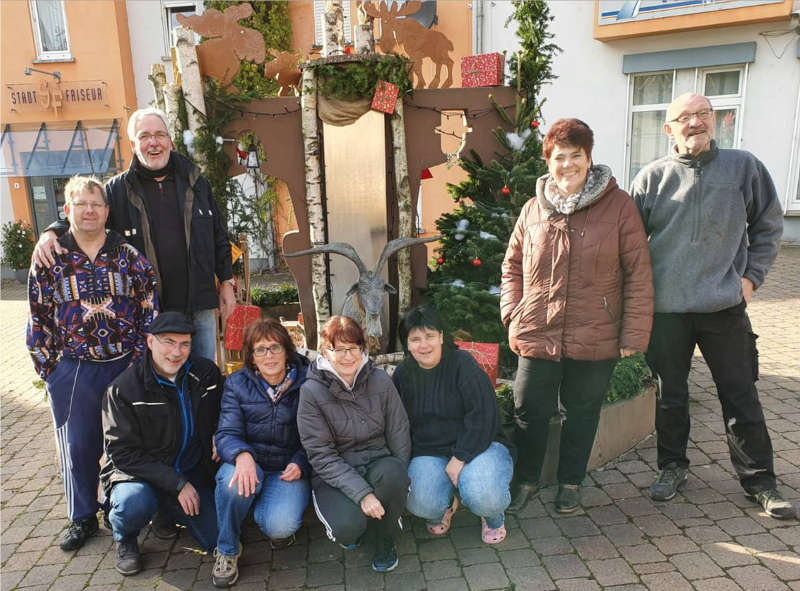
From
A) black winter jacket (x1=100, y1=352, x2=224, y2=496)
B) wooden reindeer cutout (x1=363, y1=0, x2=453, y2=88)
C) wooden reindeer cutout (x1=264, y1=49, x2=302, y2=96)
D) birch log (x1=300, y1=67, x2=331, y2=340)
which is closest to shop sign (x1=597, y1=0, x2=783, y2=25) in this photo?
wooden reindeer cutout (x1=363, y1=0, x2=453, y2=88)

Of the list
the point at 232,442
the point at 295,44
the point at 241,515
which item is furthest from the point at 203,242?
the point at 295,44

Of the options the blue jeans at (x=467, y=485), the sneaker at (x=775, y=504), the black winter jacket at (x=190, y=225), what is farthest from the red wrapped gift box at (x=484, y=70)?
the sneaker at (x=775, y=504)

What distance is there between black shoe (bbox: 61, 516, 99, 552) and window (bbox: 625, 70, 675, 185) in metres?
12.2

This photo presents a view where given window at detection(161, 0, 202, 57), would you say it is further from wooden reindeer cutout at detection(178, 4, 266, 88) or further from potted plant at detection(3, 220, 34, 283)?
wooden reindeer cutout at detection(178, 4, 266, 88)

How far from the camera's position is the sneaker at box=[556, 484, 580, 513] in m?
3.55

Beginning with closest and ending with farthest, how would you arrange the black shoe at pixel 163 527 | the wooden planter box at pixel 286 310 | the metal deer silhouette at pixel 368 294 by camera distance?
1. the black shoe at pixel 163 527
2. the metal deer silhouette at pixel 368 294
3. the wooden planter box at pixel 286 310

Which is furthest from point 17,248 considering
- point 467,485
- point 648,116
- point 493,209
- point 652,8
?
point 652,8

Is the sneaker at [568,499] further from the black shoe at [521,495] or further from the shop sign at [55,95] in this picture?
the shop sign at [55,95]

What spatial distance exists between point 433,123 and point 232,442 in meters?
3.92

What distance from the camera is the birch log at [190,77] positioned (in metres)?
5.29

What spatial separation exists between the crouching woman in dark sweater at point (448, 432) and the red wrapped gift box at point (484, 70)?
11.3 ft

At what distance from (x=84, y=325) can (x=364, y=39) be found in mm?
3741

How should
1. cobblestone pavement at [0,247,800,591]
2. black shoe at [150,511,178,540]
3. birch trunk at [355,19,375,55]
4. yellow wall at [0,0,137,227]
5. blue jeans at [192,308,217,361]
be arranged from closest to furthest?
cobblestone pavement at [0,247,800,591], black shoe at [150,511,178,540], blue jeans at [192,308,217,361], birch trunk at [355,19,375,55], yellow wall at [0,0,137,227]

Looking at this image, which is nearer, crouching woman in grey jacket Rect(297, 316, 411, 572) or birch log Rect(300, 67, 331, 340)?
crouching woman in grey jacket Rect(297, 316, 411, 572)
